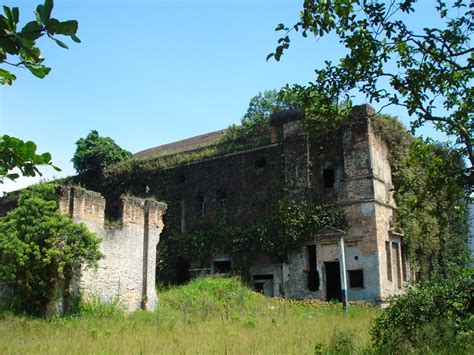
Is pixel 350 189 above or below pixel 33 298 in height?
above

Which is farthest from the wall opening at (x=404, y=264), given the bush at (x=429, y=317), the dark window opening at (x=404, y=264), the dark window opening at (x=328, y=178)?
the bush at (x=429, y=317)

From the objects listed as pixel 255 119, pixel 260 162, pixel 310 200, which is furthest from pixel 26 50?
pixel 255 119

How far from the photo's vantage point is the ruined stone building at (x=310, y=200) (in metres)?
20.6

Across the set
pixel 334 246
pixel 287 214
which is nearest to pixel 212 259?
pixel 287 214

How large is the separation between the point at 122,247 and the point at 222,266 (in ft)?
28.9

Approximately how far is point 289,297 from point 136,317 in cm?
890

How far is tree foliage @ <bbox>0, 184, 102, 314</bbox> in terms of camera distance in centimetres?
1294

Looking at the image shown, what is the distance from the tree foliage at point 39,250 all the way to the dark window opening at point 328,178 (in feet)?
38.2

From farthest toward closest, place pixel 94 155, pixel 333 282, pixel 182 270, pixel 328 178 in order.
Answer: pixel 94 155, pixel 182 270, pixel 328 178, pixel 333 282

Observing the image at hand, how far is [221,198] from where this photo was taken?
82.6ft

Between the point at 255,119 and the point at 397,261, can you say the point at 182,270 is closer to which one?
the point at 397,261

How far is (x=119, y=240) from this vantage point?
1602cm

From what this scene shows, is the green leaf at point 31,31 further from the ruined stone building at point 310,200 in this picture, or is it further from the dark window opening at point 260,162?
the dark window opening at point 260,162

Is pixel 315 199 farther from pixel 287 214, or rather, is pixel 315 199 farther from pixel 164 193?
pixel 164 193
